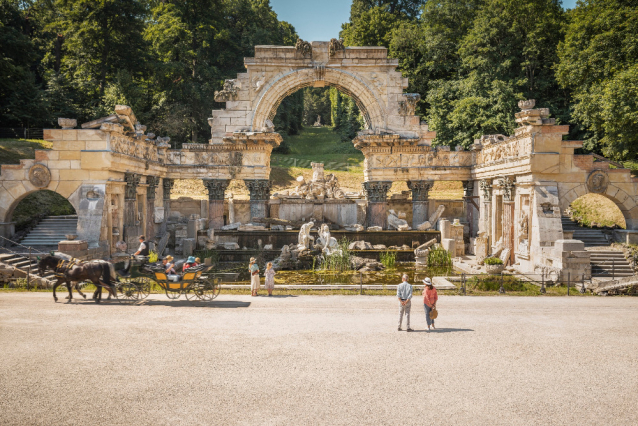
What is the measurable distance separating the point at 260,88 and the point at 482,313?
65.7 feet

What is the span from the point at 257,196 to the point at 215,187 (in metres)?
2.65

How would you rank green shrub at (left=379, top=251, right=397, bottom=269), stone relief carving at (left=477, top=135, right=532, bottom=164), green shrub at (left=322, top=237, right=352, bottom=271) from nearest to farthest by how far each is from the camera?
stone relief carving at (left=477, top=135, right=532, bottom=164) < green shrub at (left=322, top=237, right=352, bottom=271) < green shrub at (left=379, top=251, right=397, bottom=269)

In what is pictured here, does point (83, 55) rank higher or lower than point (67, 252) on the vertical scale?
higher

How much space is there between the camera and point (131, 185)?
2188cm

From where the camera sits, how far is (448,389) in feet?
24.1

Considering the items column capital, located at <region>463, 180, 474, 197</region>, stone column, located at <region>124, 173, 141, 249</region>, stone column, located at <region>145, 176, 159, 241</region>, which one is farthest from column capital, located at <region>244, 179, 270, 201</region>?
column capital, located at <region>463, 180, 474, 197</region>

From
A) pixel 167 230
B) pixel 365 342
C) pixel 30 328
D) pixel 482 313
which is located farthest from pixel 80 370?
pixel 167 230

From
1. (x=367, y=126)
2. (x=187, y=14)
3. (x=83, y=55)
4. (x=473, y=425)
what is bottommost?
(x=473, y=425)

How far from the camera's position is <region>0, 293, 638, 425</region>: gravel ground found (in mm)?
6645

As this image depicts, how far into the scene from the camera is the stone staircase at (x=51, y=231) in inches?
801

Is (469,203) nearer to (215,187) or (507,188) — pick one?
(507,188)

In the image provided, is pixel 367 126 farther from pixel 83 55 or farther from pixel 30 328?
pixel 83 55

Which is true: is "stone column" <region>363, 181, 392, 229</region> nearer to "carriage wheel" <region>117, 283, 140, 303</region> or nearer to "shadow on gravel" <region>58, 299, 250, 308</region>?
"shadow on gravel" <region>58, 299, 250, 308</region>

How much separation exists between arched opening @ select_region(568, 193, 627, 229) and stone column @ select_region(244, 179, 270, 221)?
17035mm
